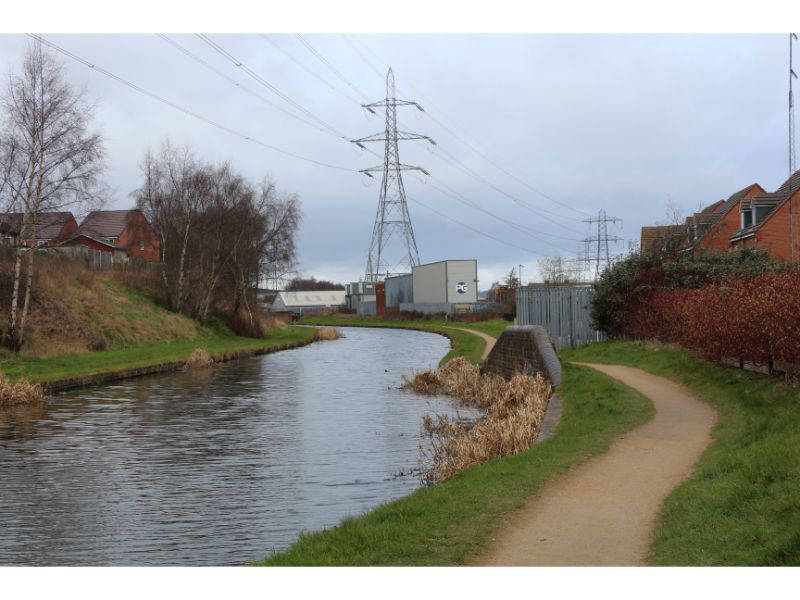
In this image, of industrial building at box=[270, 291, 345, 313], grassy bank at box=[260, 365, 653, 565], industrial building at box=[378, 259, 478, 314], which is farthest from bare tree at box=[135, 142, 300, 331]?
industrial building at box=[270, 291, 345, 313]

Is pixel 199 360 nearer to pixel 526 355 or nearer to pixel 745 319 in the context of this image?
pixel 526 355

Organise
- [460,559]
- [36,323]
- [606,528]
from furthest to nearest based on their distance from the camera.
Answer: [36,323]
[606,528]
[460,559]

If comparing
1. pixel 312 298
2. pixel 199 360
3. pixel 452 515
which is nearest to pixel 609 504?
pixel 452 515

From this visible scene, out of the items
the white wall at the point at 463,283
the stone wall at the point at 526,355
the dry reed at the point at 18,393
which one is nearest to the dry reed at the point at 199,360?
the dry reed at the point at 18,393

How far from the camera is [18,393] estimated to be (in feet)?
80.0

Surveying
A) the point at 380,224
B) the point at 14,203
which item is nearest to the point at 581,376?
the point at 14,203

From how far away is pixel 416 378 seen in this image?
2869 centimetres

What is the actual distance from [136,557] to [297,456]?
679cm

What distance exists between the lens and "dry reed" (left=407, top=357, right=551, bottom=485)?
13.9 metres

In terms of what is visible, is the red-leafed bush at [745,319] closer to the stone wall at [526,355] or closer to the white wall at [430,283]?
the stone wall at [526,355]

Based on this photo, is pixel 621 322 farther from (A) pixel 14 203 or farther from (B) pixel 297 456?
(A) pixel 14 203

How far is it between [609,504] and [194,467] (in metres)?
8.91

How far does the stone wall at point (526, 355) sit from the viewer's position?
75.8 feet

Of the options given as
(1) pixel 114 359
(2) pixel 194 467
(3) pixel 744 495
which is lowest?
(2) pixel 194 467
